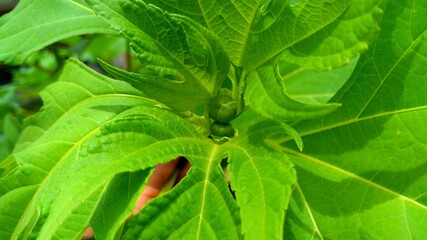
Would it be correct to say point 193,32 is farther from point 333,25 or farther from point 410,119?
point 410,119

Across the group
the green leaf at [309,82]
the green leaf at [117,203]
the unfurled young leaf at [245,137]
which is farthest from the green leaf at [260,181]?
the green leaf at [309,82]

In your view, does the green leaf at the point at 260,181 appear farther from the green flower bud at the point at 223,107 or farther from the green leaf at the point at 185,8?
the green leaf at the point at 185,8

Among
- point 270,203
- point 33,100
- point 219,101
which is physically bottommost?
→ point 270,203

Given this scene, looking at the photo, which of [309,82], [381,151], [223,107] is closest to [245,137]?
[223,107]

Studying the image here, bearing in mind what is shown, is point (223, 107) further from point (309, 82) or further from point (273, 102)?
point (309, 82)

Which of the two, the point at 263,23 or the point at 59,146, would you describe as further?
the point at 59,146

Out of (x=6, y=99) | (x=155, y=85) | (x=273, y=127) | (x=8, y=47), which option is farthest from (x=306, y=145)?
(x=6, y=99)

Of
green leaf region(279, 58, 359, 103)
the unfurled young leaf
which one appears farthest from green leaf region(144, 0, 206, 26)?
green leaf region(279, 58, 359, 103)
